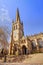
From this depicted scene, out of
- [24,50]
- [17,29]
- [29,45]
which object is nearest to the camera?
[29,45]

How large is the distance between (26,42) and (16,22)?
27425 mm

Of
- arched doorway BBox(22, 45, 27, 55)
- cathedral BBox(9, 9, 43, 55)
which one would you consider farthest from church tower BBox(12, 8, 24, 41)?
arched doorway BBox(22, 45, 27, 55)

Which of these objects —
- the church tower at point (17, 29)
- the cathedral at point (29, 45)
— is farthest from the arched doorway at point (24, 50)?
the church tower at point (17, 29)

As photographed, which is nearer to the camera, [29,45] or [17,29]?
[29,45]

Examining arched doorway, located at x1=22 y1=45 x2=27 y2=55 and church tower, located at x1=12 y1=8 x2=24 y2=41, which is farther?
church tower, located at x1=12 y1=8 x2=24 y2=41

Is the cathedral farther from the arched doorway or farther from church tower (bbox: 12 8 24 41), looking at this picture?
church tower (bbox: 12 8 24 41)

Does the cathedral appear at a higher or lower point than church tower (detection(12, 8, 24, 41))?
lower

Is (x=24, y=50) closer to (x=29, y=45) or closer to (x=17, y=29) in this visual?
(x=29, y=45)

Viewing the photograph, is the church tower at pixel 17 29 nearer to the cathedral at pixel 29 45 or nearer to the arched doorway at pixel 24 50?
the cathedral at pixel 29 45

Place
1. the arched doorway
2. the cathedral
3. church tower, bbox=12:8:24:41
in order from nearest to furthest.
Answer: the cathedral < the arched doorway < church tower, bbox=12:8:24:41

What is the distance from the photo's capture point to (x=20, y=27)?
241 feet

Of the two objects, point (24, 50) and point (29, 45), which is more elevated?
point (29, 45)

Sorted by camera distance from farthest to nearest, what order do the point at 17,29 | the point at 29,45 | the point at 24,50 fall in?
the point at 17,29
the point at 24,50
the point at 29,45

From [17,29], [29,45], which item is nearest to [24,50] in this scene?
[29,45]
